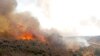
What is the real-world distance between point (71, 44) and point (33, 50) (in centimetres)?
1378

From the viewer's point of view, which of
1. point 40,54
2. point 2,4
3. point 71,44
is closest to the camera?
point 40,54

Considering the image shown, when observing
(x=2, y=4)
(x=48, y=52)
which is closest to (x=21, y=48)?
(x=48, y=52)

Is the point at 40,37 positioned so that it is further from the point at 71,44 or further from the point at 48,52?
the point at 48,52

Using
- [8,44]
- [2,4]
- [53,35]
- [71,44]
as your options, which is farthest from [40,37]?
[8,44]

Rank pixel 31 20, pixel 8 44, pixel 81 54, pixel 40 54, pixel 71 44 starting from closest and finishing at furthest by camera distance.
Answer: pixel 40 54 → pixel 8 44 → pixel 81 54 → pixel 71 44 → pixel 31 20

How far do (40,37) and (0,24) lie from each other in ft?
24.3

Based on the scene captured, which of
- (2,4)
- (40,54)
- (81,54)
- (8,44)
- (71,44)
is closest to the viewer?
(40,54)

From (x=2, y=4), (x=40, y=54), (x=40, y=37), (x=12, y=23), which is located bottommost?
(x=40, y=54)

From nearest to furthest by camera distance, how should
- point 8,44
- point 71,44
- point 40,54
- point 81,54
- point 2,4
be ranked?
point 40,54, point 8,44, point 81,54, point 71,44, point 2,4

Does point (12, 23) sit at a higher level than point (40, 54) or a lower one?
higher

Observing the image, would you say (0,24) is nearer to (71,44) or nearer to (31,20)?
(31,20)

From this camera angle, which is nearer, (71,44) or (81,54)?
(81,54)

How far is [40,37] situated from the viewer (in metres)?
43.7

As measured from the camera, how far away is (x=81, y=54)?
36875 mm
